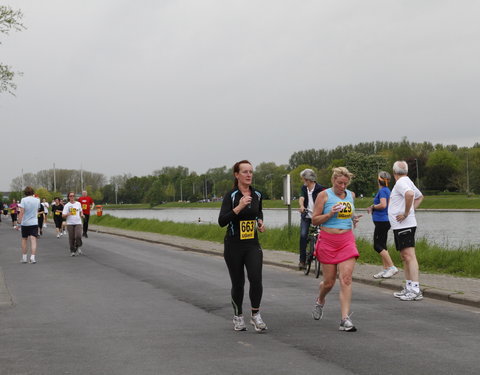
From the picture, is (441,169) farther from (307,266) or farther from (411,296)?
(411,296)

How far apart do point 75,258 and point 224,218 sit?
10.3 meters

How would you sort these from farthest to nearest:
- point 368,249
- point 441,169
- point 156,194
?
point 156,194, point 441,169, point 368,249

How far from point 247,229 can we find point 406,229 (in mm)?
3214

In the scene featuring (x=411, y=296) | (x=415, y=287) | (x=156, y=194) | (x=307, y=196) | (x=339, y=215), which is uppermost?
(x=156, y=194)

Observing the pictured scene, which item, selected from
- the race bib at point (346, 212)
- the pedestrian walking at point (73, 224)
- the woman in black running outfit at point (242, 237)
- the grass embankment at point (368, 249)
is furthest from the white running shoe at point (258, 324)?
the pedestrian walking at point (73, 224)

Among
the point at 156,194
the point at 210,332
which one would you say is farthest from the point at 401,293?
the point at 156,194

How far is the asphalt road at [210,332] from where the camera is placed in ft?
16.9

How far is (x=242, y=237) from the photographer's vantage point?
656cm

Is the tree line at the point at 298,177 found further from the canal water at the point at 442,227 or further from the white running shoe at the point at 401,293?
the white running shoe at the point at 401,293

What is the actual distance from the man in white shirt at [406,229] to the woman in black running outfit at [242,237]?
→ 2.90 m

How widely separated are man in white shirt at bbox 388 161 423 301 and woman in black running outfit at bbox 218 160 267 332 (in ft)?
9.51

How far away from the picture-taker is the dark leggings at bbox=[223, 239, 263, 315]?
657cm

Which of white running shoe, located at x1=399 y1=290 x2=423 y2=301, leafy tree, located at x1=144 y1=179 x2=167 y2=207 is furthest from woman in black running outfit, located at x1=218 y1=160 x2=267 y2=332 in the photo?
leafy tree, located at x1=144 y1=179 x2=167 y2=207

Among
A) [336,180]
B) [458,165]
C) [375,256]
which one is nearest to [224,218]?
[336,180]
